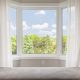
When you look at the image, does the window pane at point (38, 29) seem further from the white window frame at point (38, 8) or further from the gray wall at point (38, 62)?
the gray wall at point (38, 62)

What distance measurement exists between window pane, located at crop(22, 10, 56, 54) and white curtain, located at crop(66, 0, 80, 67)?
93 cm

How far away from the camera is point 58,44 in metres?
5.73

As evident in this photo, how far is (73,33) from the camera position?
15.9ft

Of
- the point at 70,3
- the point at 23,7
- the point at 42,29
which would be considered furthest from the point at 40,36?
the point at 70,3

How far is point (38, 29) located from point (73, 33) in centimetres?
136

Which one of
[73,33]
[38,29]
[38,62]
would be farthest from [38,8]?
[38,62]

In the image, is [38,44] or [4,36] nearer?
[4,36]

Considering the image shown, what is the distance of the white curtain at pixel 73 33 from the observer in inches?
188

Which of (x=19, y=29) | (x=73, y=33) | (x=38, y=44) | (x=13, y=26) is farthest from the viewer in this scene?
(x=38, y=44)

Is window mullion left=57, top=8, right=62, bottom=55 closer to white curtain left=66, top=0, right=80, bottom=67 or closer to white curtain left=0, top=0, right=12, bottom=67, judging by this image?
white curtain left=66, top=0, right=80, bottom=67

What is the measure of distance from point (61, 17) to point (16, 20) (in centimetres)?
150

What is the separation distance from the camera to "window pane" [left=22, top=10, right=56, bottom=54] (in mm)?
5738

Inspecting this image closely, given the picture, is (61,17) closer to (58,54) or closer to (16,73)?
(58,54)

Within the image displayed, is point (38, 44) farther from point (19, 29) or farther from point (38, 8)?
point (38, 8)
